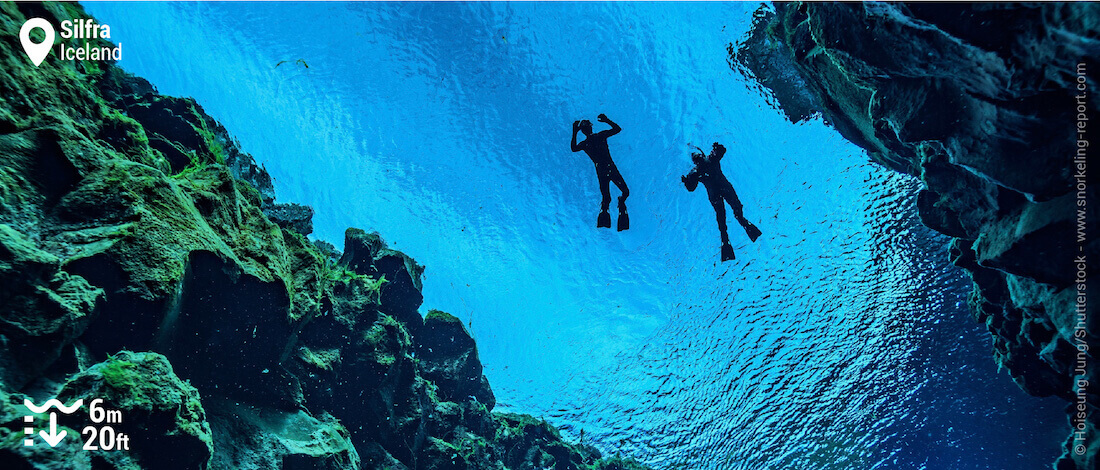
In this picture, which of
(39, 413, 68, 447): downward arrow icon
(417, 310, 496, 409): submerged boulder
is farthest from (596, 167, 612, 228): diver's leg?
(417, 310, 496, 409): submerged boulder

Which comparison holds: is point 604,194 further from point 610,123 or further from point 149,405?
point 149,405

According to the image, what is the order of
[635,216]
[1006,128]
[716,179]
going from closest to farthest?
[1006,128] < [716,179] < [635,216]

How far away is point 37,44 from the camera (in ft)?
20.3

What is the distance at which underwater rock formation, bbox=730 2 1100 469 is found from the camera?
204 inches

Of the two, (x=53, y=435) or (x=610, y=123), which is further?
(x=610, y=123)

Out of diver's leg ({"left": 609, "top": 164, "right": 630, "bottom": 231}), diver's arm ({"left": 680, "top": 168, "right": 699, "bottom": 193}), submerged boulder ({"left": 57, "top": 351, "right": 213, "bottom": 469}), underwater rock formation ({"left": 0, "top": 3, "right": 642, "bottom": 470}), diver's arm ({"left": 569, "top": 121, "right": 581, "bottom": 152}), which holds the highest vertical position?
diver's arm ({"left": 680, "top": 168, "right": 699, "bottom": 193})

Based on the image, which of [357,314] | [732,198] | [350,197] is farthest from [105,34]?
[732,198]

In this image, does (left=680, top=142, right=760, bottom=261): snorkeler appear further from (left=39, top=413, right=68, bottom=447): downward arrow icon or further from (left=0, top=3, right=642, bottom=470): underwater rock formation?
(left=39, top=413, right=68, bottom=447): downward arrow icon

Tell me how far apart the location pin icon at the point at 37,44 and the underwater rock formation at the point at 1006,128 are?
495 inches

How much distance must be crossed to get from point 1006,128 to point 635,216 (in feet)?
44.0

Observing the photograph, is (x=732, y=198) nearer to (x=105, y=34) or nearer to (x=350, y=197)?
(x=105, y=34)

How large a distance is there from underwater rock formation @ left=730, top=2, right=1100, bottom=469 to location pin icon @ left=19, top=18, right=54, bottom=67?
495 inches

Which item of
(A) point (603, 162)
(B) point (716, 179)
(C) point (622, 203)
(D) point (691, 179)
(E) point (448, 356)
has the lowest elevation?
(E) point (448, 356)

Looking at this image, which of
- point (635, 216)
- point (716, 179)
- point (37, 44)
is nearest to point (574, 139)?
point (716, 179)
